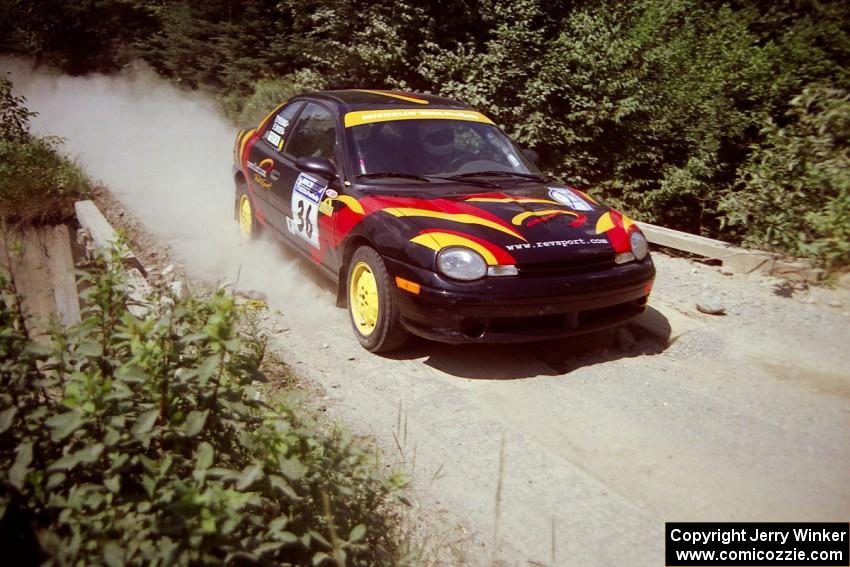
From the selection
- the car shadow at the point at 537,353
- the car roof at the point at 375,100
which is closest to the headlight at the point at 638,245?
the car shadow at the point at 537,353

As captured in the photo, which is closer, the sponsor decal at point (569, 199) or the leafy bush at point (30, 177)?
the sponsor decal at point (569, 199)

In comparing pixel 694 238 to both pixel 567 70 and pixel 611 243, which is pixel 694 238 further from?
pixel 567 70

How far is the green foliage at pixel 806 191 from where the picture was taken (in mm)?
5672

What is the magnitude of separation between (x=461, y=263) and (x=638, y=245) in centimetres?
141

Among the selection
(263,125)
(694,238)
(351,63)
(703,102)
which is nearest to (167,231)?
(263,125)

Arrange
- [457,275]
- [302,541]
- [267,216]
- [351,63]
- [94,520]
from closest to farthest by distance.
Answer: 1. [94,520]
2. [302,541]
3. [457,275]
4. [267,216]
5. [351,63]

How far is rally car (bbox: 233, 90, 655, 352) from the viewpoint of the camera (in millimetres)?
4027

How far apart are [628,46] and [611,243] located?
5.34 m

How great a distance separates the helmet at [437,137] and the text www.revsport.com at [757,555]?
338cm

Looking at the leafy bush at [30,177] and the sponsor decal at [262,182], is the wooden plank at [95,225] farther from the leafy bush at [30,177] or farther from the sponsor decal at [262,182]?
the sponsor decal at [262,182]

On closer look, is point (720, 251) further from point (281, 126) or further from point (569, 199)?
point (281, 126)

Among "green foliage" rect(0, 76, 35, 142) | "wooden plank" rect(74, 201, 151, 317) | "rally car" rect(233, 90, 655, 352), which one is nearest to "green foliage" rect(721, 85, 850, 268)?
"rally car" rect(233, 90, 655, 352)

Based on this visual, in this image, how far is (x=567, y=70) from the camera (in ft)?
28.7

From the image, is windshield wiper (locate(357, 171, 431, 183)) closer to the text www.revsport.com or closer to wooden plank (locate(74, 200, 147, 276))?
wooden plank (locate(74, 200, 147, 276))
